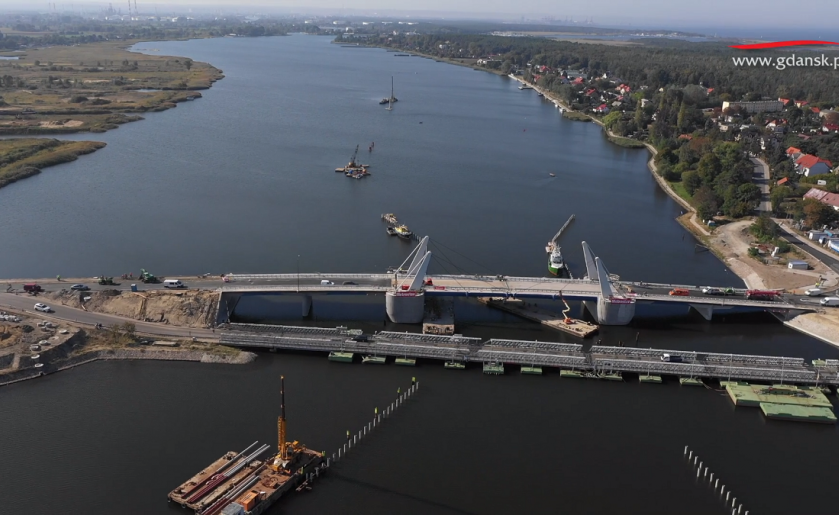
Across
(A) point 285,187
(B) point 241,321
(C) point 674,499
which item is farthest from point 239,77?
(C) point 674,499

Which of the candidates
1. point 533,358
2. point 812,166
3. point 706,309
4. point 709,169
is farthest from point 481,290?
point 812,166

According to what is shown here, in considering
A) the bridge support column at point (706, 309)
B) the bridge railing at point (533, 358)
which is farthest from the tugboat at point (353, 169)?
the bridge railing at point (533, 358)

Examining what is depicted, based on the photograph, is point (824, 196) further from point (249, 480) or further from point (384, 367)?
point (249, 480)

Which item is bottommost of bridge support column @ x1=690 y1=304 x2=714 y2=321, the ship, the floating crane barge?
the floating crane barge

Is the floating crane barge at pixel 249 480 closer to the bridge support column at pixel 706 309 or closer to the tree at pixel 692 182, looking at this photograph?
the bridge support column at pixel 706 309

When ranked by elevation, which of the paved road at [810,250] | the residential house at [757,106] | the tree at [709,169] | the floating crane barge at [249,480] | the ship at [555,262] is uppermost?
the residential house at [757,106]

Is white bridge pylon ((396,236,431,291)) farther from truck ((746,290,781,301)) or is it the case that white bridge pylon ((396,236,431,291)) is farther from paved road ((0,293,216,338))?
truck ((746,290,781,301))

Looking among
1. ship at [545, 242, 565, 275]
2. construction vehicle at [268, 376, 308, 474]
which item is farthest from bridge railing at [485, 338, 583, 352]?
construction vehicle at [268, 376, 308, 474]
